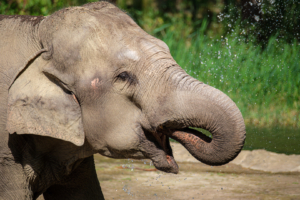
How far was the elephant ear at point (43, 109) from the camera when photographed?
7.19 ft

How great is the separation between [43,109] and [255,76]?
4850 mm

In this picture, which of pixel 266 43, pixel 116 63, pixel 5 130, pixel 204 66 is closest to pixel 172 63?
pixel 116 63

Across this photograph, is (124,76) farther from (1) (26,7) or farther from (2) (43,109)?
(1) (26,7)

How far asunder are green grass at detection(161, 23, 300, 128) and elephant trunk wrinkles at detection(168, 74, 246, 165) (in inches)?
163

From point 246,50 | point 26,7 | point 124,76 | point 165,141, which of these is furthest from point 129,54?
point 26,7

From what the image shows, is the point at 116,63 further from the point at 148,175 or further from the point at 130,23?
the point at 148,175

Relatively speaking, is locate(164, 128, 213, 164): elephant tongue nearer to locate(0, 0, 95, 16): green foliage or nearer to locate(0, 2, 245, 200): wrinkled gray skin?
locate(0, 2, 245, 200): wrinkled gray skin

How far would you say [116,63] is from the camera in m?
2.18

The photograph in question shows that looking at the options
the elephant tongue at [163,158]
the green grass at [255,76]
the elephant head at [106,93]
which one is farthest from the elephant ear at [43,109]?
the green grass at [255,76]

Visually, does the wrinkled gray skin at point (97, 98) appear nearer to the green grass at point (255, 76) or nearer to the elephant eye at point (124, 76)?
the elephant eye at point (124, 76)

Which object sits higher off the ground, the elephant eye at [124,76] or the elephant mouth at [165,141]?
the elephant eye at [124,76]

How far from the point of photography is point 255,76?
6617 mm

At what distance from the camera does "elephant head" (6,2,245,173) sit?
2129mm

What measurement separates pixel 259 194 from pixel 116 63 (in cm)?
211
